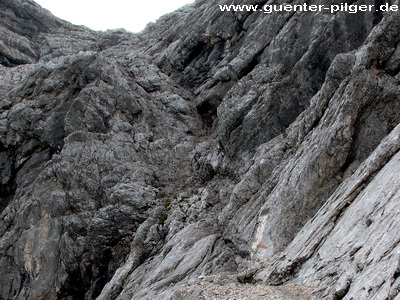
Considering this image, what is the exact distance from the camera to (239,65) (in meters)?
48.7

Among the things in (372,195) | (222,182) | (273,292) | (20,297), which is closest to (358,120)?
(372,195)

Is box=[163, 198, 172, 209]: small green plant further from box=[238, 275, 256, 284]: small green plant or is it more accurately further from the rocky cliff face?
box=[238, 275, 256, 284]: small green plant

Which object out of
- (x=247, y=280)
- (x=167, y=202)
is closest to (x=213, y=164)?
(x=167, y=202)

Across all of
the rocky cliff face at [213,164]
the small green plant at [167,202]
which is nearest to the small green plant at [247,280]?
the rocky cliff face at [213,164]

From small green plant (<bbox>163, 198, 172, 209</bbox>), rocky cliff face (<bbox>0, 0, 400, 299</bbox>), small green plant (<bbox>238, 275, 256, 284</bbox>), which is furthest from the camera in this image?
small green plant (<bbox>163, 198, 172, 209</bbox>)

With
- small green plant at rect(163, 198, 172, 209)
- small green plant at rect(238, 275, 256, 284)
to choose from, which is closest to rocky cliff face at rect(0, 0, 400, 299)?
small green plant at rect(238, 275, 256, 284)

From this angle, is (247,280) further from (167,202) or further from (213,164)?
(213,164)

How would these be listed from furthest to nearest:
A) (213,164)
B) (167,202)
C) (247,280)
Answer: (213,164) → (167,202) → (247,280)

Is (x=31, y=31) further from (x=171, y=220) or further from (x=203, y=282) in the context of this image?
(x=203, y=282)

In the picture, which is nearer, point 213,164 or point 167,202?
point 167,202

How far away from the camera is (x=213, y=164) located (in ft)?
133

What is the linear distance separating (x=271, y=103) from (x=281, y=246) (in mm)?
18332

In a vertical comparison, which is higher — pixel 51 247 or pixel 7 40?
pixel 7 40

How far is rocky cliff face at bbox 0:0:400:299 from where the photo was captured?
790 inches
